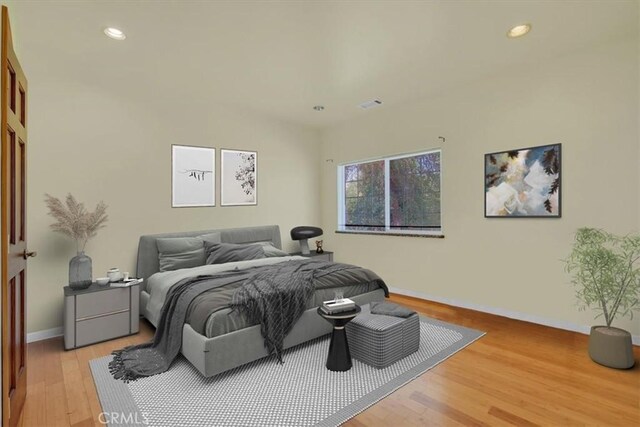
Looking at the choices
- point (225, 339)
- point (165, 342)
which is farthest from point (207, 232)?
point (225, 339)

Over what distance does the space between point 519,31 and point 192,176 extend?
393 cm

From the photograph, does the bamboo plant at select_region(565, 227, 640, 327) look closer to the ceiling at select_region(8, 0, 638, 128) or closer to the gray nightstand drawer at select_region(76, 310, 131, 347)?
the ceiling at select_region(8, 0, 638, 128)

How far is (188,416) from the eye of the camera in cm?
194

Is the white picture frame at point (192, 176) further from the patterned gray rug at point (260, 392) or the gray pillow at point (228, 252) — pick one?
the patterned gray rug at point (260, 392)

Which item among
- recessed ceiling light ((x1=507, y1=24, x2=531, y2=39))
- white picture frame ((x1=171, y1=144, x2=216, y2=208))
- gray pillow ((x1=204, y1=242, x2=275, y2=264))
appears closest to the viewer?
recessed ceiling light ((x1=507, y1=24, x2=531, y2=39))

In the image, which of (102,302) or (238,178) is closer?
(102,302)

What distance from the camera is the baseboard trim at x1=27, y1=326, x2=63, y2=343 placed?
314cm

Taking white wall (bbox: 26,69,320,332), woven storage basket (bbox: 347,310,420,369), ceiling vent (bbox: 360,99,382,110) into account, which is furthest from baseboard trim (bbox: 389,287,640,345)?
ceiling vent (bbox: 360,99,382,110)

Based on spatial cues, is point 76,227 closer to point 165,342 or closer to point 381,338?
point 165,342

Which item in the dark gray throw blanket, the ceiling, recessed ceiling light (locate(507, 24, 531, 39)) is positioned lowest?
the dark gray throw blanket

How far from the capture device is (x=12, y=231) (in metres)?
1.86

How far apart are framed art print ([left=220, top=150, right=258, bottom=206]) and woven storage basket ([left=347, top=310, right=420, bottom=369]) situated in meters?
2.79

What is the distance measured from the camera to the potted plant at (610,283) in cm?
249

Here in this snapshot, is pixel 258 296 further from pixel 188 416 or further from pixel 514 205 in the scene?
pixel 514 205
